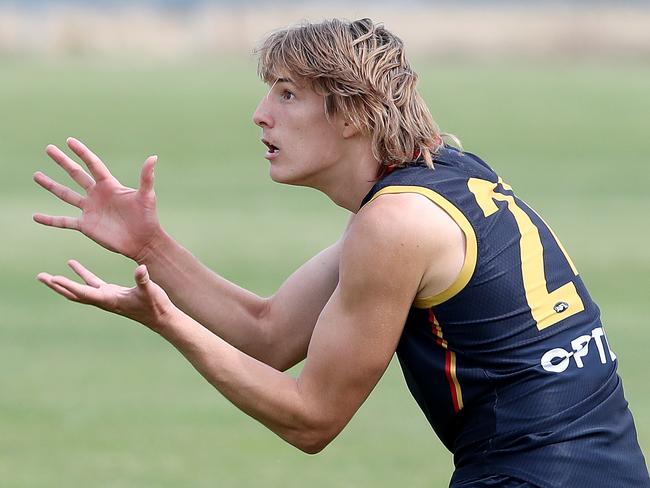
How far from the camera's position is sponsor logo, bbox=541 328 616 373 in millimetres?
3926

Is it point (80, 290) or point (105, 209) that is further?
point (105, 209)

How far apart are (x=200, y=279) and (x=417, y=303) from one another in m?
1.11

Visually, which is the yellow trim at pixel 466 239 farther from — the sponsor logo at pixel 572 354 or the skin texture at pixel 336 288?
Answer: the sponsor logo at pixel 572 354

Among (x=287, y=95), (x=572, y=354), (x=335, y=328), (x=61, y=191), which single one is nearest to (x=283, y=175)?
(x=287, y=95)

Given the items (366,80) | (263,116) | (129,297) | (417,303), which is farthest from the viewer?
(263,116)

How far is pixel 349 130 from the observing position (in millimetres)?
4145

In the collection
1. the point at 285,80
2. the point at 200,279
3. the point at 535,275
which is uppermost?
the point at 285,80

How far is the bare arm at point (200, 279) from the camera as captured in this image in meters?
4.58

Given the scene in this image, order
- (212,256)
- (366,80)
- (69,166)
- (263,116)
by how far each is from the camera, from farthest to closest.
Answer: (212,256) < (69,166) < (263,116) < (366,80)

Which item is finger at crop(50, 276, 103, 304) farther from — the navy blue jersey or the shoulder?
the navy blue jersey

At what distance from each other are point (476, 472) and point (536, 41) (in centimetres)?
4932

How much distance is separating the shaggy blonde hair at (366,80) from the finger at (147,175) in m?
0.45

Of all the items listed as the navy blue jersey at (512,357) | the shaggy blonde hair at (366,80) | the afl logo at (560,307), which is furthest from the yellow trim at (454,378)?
the shaggy blonde hair at (366,80)

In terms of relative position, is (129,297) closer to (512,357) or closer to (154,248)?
(154,248)
